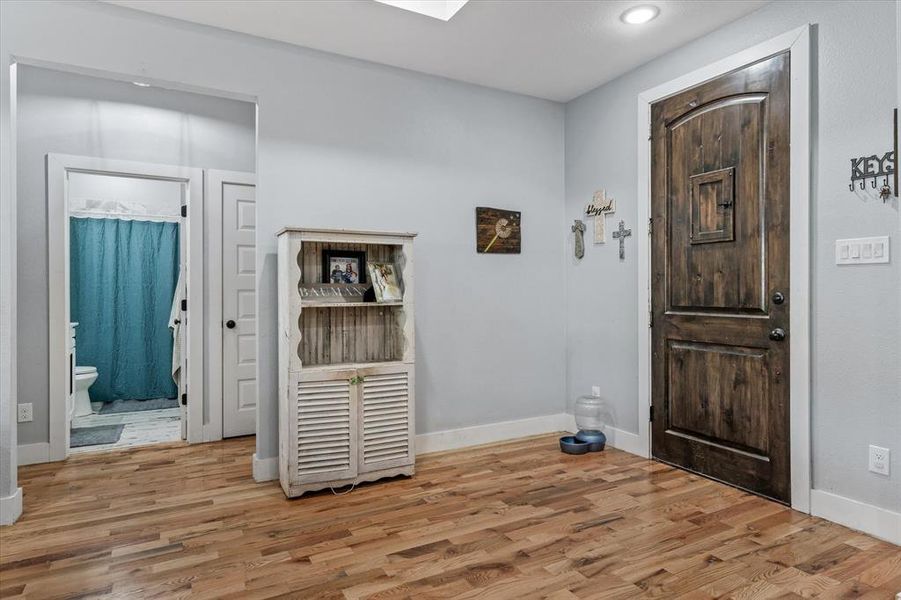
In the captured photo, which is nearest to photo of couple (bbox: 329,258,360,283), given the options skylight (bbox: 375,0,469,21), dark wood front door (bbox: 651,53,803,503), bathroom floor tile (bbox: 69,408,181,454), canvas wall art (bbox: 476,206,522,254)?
canvas wall art (bbox: 476,206,522,254)

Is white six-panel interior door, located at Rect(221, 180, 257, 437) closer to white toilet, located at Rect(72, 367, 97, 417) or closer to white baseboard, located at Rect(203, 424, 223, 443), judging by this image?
white baseboard, located at Rect(203, 424, 223, 443)

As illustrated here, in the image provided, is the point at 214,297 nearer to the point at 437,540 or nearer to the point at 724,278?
the point at 437,540

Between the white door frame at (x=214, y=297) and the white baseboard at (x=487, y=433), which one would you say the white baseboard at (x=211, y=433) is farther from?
the white baseboard at (x=487, y=433)

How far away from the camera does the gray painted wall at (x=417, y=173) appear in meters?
2.91

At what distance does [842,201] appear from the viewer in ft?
8.11

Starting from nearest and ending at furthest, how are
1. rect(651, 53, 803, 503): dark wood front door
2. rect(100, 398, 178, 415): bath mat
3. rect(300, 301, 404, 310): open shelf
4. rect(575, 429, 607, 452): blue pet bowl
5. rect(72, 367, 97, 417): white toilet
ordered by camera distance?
rect(651, 53, 803, 503): dark wood front door
rect(300, 301, 404, 310): open shelf
rect(575, 429, 607, 452): blue pet bowl
rect(72, 367, 97, 417): white toilet
rect(100, 398, 178, 415): bath mat

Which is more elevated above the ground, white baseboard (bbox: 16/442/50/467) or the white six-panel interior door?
the white six-panel interior door

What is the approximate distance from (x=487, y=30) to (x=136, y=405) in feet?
16.1

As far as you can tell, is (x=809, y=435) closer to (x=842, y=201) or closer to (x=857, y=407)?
(x=857, y=407)

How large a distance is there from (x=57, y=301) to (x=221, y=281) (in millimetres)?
1042

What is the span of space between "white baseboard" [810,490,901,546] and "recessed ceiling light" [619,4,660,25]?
102 inches

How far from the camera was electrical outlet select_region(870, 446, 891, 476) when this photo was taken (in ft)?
7.67

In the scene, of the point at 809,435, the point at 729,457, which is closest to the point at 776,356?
the point at 809,435

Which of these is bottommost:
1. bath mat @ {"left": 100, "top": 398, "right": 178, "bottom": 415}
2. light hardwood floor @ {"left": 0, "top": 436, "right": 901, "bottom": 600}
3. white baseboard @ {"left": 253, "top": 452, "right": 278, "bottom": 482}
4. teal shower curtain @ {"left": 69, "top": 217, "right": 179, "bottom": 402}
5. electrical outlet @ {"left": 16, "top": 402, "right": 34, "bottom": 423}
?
bath mat @ {"left": 100, "top": 398, "right": 178, "bottom": 415}
